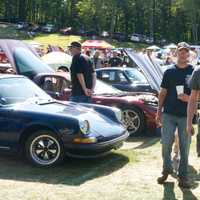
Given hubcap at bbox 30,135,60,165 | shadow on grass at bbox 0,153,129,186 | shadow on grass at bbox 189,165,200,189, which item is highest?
hubcap at bbox 30,135,60,165

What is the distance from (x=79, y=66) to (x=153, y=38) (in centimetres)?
7323

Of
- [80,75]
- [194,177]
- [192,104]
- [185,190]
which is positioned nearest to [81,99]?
[80,75]

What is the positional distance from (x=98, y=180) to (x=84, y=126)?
93cm

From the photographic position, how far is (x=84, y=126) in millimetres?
7867

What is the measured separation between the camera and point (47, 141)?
7.95m

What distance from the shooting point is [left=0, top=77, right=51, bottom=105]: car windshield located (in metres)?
8.36

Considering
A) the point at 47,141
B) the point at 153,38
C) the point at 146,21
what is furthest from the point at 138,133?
the point at 146,21

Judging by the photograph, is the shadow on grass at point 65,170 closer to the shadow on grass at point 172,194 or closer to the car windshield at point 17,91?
the car windshield at point 17,91

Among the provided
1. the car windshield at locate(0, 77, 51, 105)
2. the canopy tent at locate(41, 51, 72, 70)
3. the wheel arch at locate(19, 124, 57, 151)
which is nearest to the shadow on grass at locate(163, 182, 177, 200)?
the wheel arch at locate(19, 124, 57, 151)

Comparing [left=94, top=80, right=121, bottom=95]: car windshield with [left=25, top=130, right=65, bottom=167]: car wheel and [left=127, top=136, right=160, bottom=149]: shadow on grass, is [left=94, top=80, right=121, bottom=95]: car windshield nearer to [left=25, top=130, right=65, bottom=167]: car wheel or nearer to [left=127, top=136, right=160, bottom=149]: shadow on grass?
[left=127, top=136, right=160, bottom=149]: shadow on grass

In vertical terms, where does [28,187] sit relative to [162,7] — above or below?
below

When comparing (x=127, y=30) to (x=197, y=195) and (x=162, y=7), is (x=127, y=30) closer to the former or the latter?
(x=162, y=7)

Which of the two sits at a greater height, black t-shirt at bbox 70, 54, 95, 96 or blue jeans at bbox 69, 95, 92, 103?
black t-shirt at bbox 70, 54, 95, 96

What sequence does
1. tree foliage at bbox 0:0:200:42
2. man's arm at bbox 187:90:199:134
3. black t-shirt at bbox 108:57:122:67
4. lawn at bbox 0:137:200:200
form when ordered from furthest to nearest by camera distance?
tree foliage at bbox 0:0:200:42 < black t-shirt at bbox 108:57:122:67 < lawn at bbox 0:137:200:200 < man's arm at bbox 187:90:199:134
